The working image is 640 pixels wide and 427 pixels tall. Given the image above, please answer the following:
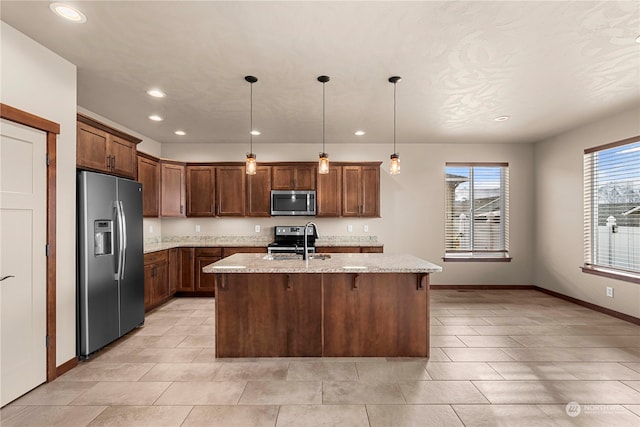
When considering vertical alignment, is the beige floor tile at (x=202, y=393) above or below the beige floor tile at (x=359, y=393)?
below

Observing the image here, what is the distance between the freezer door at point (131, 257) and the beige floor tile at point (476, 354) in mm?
3432

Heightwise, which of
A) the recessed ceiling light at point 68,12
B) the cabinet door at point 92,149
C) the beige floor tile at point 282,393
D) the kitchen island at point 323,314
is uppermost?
the recessed ceiling light at point 68,12

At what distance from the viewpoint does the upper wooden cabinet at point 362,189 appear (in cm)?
555

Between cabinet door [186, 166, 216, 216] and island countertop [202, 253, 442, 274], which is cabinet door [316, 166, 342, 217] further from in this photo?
island countertop [202, 253, 442, 274]

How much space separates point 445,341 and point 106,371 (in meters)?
3.30

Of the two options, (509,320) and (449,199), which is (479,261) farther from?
(509,320)

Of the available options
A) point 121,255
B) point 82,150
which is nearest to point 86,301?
point 121,255

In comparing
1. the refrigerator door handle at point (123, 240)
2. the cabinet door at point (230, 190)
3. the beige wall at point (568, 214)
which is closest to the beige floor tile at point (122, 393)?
the refrigerator door handle at point (123, 240)

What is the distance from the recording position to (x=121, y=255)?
335 centimetres

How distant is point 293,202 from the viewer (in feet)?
18.1

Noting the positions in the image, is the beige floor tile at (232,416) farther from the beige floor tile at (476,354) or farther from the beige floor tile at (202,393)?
the beige floor tile at (476,354)

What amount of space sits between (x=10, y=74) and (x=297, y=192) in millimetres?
3780

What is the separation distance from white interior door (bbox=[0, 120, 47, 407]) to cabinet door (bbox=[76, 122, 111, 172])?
0.45 metres

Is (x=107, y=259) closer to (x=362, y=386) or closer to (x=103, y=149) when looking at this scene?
(x=103, y=149)
